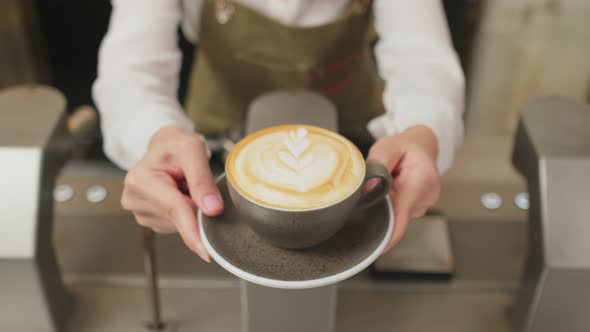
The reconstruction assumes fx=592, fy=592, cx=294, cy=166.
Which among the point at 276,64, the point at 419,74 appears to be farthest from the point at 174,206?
the point at 276,64

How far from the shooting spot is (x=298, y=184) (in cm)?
44

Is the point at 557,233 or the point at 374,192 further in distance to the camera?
the point at 557,233

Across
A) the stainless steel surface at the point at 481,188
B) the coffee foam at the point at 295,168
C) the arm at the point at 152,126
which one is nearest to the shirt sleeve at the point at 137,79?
the arm at the point at 152,126

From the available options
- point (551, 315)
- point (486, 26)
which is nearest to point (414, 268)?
point (551, 315)

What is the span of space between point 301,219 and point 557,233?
0.99 feet

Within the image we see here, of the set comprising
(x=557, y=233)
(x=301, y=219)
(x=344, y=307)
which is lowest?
(x=344, y=307)

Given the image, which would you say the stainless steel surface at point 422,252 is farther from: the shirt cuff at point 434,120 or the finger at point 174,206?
the finger at point 174,206

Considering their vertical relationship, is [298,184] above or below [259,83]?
above

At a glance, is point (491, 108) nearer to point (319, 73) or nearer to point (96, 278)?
point (319, 73)

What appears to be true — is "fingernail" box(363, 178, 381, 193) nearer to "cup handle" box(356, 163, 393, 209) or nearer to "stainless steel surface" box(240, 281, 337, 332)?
"cup handle" box(356, 163, 393, 209)

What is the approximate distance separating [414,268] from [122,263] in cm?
35

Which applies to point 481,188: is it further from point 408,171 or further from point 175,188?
point 175,188

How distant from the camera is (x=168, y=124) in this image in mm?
642

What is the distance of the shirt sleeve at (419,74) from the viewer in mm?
671
